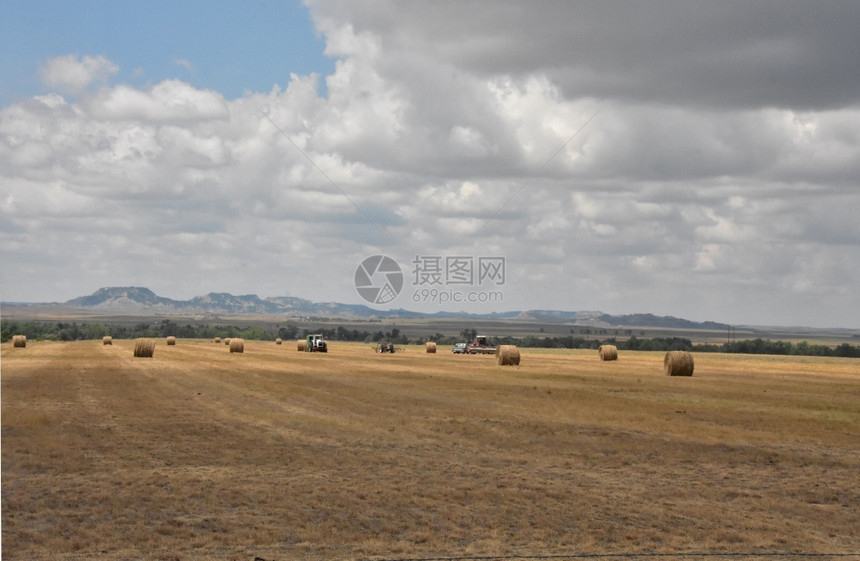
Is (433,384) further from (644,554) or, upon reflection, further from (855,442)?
(644,554)

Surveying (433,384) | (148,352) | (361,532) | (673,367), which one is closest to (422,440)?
(361,532)

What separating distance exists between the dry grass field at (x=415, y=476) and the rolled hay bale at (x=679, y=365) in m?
18.1

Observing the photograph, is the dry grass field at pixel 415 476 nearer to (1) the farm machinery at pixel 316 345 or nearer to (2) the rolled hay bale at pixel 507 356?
(2) the rolled hay bale at pixel 507 356

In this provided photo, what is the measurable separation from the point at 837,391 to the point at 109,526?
3324 centimetres

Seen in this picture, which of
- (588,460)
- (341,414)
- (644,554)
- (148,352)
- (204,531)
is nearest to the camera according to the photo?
(644,554)

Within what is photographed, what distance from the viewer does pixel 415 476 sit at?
16500mm

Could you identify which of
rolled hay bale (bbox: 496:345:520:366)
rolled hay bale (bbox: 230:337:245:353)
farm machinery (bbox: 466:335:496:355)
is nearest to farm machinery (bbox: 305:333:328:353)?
rolled hay bale (bbox: 230:337:245:353)

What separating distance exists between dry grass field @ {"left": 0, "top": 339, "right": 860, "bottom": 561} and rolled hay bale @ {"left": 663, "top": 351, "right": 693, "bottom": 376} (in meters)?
18.1

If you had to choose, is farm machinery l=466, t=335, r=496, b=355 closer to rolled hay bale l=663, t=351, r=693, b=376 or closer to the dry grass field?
rolled hay bale l=663, t=351, r=693, b=376

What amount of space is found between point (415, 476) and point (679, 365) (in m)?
35.9

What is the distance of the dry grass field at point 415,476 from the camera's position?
1216cm

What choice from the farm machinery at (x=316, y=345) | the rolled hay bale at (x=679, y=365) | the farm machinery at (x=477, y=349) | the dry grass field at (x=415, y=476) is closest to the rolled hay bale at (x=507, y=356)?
the rolled hay bale at (x=679, y=365)

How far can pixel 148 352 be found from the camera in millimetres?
66688

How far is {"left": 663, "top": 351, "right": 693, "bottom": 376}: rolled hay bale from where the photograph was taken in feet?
164
